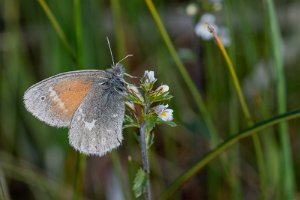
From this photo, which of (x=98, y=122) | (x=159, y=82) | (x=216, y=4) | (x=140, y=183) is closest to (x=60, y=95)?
(x=98, y=122)

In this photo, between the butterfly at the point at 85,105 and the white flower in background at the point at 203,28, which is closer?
the butterfly at the point at 85,105

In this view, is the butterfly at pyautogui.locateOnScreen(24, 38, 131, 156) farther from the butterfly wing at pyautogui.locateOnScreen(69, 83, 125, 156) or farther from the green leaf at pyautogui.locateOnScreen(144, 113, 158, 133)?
the green leaf at pyautogui.locateOnScreen(144, 113, 158, 133)

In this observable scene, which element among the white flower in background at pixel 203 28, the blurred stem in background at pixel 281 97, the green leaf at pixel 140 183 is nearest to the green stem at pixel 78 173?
the green leaf at pixel 140 183

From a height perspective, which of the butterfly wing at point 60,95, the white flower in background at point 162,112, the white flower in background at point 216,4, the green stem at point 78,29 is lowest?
the white flower in background at point 162,112

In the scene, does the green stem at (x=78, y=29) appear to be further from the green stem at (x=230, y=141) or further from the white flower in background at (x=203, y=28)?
the white flower in background at (x=203, y=28)

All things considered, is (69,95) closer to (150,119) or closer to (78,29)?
(78,29)

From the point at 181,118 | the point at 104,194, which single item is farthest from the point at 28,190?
the point at 181,118

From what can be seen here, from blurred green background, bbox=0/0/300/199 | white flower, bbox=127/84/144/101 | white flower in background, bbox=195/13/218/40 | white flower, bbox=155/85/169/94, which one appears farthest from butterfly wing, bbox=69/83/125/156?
white flower in background, bbox=195/13/218/40

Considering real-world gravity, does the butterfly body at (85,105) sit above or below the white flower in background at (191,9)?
below

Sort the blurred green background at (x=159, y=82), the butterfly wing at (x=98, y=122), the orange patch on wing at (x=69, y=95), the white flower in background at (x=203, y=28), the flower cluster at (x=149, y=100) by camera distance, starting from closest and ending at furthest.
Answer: the flower cluster at (x=149, y=100), the butterfly wing at (x=98, y=122), the orange patch on wing at (x=69, y=95), the white flower in background at (x=203, y=28), the blurred green background at (x=159, y=82)
